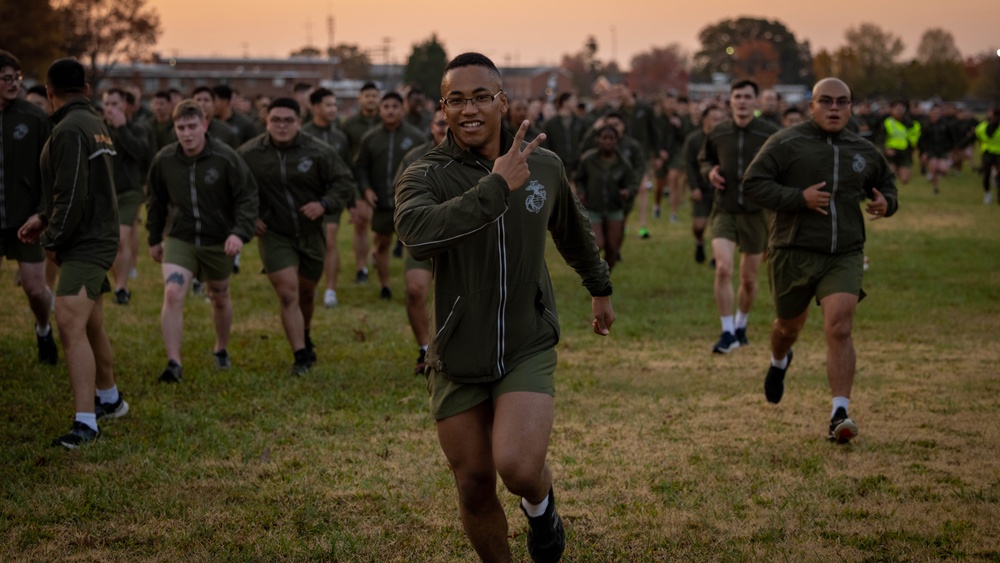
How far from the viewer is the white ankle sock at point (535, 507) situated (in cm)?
496

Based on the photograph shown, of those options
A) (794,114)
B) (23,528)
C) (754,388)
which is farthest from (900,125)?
(23,528)

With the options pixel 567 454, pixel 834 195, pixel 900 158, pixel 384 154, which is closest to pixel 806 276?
pixel 834 195

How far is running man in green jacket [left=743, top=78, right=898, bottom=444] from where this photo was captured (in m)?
7.71

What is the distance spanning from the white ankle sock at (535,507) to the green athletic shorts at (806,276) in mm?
3563

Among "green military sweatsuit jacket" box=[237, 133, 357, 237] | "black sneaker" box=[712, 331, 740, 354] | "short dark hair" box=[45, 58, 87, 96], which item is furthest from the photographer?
"black sneaker" box=[712, 331, 740, 354]

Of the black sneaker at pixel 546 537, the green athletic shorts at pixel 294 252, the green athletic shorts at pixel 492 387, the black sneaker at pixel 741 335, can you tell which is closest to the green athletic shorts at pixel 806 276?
the black sneaker at pixel 741 335

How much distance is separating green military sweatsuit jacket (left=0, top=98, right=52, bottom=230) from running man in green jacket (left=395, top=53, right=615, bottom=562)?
4802 mm

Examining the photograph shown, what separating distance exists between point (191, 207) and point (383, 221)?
4.00 m

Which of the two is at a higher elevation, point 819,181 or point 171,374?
point 819,181

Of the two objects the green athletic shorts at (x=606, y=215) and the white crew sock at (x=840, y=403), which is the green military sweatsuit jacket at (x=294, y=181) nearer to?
the white crew sock at (x=840, y=403)

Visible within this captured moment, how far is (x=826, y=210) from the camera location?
785 cm

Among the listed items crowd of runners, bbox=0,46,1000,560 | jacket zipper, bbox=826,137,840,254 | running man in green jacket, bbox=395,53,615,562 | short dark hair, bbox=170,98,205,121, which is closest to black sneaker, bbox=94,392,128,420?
crowd of runners, bbox=0,46,1000,560

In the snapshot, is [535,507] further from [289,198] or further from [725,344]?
[725,344]

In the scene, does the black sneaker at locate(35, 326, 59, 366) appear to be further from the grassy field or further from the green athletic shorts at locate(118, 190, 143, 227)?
the green athletic shorts at locate(118, 190, 143, 227)
